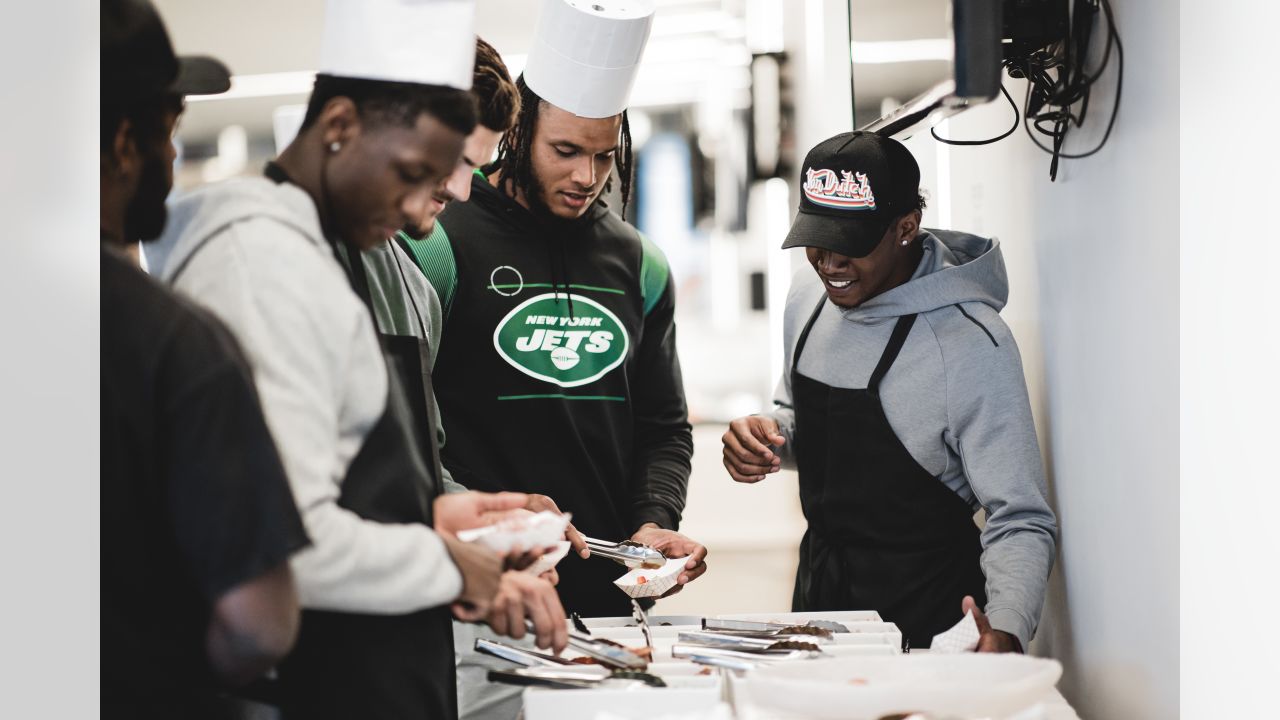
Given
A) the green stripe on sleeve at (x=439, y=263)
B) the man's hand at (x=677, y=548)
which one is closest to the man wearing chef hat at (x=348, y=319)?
the man's hand at (x=677, y=548)

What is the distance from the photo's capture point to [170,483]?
3.19ft

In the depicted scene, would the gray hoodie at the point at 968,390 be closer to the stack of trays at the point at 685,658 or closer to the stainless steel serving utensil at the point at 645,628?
the stack of trays at the point at 685,658

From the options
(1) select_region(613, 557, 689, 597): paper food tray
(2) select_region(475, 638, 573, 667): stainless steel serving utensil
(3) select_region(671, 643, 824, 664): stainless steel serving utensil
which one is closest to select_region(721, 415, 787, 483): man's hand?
(1) select_region(613, 557, 689, 597): paper food tray

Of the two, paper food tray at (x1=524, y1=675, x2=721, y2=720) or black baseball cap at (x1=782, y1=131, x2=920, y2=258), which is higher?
black baseball cap at (x1=782, y1=131, x2=920, y2=258)

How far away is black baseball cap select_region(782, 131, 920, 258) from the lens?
1884 millimetres

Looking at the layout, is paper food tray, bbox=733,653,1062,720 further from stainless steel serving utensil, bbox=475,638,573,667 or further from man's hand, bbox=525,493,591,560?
man's hand, bbox=525,493,591,560

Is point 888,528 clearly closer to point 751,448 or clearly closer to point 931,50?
point 751,448

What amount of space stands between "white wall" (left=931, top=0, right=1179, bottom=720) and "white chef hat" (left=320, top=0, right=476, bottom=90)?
37.4 inches

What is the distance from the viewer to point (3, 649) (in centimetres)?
96

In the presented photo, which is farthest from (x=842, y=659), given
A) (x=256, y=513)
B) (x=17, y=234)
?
(x=17, y=234)

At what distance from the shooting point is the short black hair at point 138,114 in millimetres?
1010

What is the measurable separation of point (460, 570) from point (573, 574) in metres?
0.93

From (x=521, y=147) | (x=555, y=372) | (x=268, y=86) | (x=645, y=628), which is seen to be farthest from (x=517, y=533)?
(x=521, y=147)

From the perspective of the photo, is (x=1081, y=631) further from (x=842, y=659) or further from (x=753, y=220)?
(x=753, y=220)
